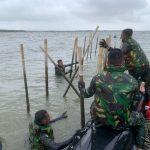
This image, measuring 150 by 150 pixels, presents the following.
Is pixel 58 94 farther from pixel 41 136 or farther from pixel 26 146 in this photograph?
pixel 41 136

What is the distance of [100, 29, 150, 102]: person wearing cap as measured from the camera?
9195 mm

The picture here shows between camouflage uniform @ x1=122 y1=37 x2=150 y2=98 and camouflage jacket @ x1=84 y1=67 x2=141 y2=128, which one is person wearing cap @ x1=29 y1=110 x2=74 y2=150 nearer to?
camouflage jacket @ x1=84 y1=67 x2=141 y2=128

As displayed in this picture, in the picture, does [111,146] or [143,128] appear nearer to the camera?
[111,146]

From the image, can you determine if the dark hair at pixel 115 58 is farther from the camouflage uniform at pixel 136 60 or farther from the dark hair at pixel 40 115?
the camouflage uniform at pixel 136 60

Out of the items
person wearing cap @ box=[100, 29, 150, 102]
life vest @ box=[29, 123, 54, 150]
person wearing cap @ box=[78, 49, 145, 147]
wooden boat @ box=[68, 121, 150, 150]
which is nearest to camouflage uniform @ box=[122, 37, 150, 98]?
person wearing cap @ box=[100, 29, 150, 102]

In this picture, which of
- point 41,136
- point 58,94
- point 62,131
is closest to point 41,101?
point 58,94

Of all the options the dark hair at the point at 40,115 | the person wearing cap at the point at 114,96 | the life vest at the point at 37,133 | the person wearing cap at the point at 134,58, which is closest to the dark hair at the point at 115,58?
the person wearing cap at the point at 114,96

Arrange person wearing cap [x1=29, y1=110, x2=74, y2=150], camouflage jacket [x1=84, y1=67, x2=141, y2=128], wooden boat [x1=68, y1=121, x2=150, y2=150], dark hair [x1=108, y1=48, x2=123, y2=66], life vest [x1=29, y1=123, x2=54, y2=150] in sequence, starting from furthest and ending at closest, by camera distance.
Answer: life vest [x1=29, y1=123, x2=54, y2=150] < person wearing cap [x1=29, y1=110, x2=74, y2=150] < dark hair [x1=108, y1=48, x2=123, y2=66] < camouflage jacket [x1=84, y1=67, x2=141, y2=128] < wooden boat [x1=68, y1=121, x2=150, y2=150]

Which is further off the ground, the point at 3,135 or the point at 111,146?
the point at 111,146

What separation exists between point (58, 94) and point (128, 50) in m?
7.66

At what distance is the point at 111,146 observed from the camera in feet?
18.1

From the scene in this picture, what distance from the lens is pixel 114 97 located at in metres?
5.76

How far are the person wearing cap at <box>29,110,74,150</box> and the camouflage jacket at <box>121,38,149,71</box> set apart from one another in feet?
9.24

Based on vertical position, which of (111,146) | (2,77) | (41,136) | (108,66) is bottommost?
(2,77)
